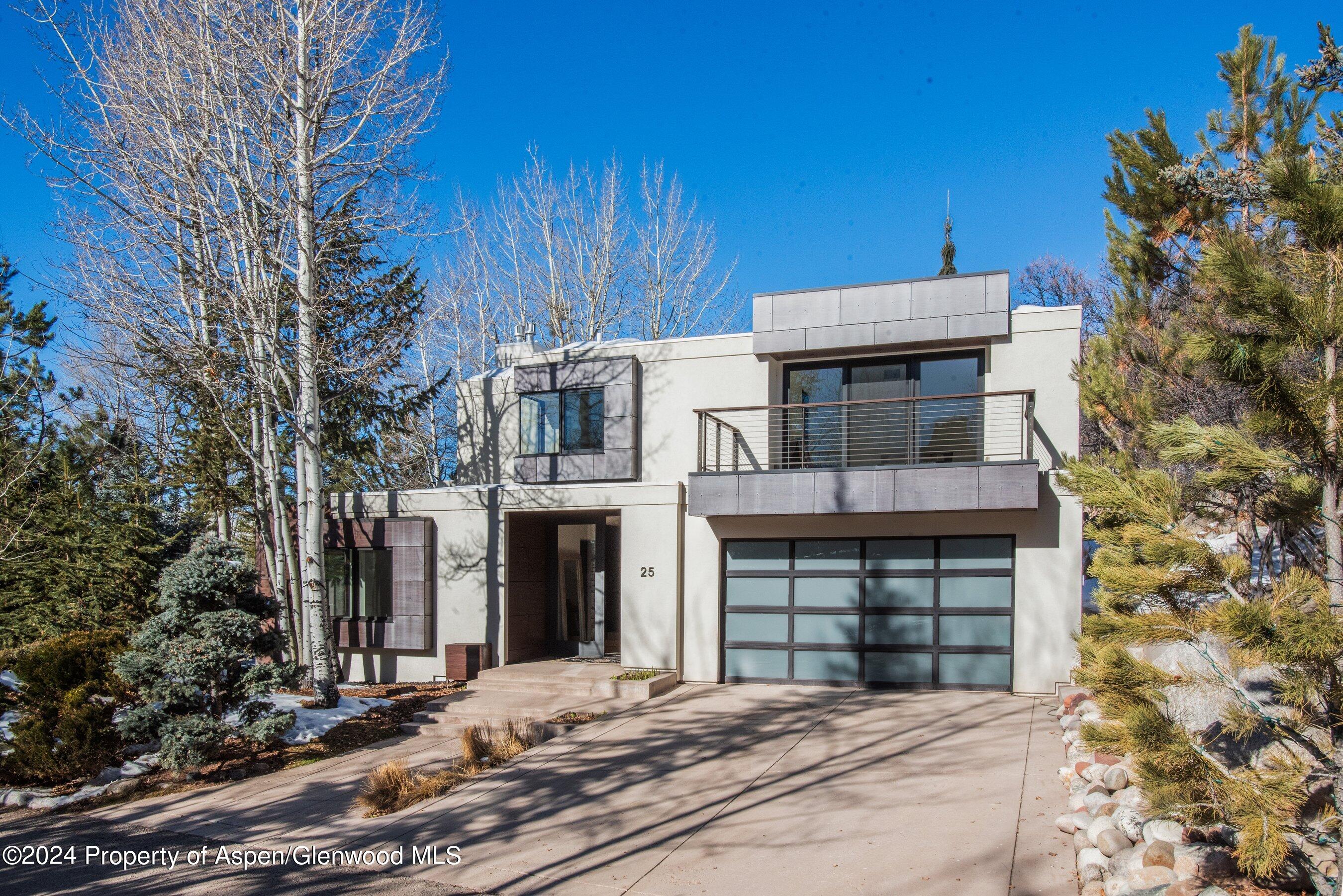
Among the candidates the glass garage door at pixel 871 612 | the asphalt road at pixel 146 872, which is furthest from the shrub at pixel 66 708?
the glass garage door at pixel 871 612

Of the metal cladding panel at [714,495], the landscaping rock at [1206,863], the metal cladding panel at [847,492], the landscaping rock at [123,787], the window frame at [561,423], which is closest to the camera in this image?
the landscaping rock at [1206,863]

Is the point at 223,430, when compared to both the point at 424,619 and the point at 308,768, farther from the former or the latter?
the point at 308,768

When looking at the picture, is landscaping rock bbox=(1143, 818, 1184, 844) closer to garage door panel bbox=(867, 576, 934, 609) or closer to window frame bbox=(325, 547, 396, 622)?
garage door panel bbox=(867, 576, 934, 609)

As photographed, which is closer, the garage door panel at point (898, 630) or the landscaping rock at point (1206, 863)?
the landscaping rock at point (1206, 863)

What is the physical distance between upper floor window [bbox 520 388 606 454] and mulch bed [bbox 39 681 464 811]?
4.37 metres

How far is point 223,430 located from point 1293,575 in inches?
616

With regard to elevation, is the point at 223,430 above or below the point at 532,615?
above

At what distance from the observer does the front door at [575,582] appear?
1515cm

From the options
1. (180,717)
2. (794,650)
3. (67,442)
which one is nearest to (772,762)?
(794,650)

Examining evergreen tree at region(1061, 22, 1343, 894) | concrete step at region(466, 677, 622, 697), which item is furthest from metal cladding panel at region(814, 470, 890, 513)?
evergreen tree at region(1061, 22, 1343, 894)

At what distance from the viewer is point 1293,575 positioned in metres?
4.39

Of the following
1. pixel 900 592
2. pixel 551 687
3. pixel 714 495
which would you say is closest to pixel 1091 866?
pixel 900 592

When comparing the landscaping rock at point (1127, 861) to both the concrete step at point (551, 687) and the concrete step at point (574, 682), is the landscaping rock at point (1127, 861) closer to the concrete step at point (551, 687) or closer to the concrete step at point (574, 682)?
the concrete step at point (574, 682)

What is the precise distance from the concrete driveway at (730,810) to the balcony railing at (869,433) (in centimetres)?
357
